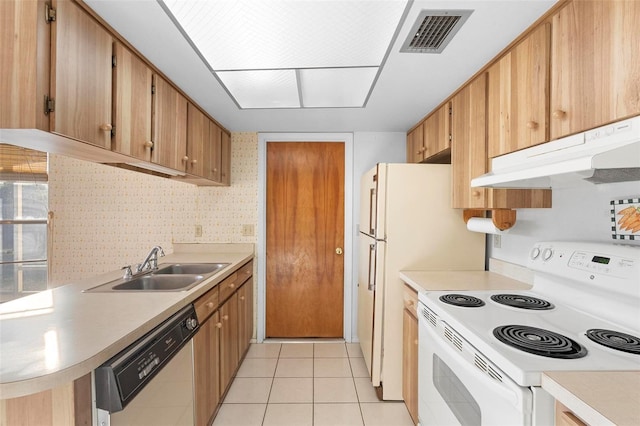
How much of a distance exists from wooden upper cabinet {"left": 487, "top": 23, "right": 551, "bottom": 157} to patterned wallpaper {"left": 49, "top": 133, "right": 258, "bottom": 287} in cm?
256

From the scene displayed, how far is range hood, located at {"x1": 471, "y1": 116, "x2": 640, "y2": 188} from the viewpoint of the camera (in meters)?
0.89

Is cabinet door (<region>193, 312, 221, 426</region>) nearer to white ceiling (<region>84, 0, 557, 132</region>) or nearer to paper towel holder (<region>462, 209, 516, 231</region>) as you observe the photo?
white ceiling (<region>84, 0, 557, 132</region>)

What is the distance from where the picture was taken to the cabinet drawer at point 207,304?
1.64 meters

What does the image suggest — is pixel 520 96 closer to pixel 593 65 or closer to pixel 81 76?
pixel 593 65

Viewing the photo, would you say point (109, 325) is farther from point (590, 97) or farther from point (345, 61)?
point (590, 97)

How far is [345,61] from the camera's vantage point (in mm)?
1605

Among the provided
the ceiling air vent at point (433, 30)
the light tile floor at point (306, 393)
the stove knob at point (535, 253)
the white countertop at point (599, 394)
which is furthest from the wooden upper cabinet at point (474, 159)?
the light tile floor at point (306, 393)

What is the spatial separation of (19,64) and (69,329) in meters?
0.93

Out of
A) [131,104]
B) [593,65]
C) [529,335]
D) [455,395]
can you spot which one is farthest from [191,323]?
[593,65]

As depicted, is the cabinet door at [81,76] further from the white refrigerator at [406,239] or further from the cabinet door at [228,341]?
the white refrigerator at [406,239]

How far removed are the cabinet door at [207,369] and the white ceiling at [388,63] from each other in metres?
1.48

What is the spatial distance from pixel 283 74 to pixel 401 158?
1.71m

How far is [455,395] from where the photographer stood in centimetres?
125

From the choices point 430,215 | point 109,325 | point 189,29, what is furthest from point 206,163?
point 430,215
